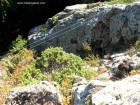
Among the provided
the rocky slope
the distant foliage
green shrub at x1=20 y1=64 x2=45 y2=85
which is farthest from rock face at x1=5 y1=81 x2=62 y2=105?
green shrub at x1=20 y1=64 x2=45 y2=85

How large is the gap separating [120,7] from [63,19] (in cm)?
462

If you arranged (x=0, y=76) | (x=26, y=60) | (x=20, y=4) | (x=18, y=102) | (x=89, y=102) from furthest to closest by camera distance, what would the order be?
(x=20, y=4), (x=26, y=60), (x=0, y=76), (x=18, y=102), (x=89, y=102)

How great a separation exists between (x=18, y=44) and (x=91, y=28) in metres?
6.40

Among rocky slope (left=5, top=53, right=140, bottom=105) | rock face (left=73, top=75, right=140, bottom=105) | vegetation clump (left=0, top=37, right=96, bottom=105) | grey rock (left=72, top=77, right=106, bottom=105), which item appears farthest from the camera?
vegetation clump (left=0, top=37, right=96, bottom=105)

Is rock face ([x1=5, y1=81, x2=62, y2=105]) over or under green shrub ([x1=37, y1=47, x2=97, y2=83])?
over

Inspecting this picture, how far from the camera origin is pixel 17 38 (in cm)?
3059

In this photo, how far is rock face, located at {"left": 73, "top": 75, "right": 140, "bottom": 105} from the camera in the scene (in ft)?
32.4

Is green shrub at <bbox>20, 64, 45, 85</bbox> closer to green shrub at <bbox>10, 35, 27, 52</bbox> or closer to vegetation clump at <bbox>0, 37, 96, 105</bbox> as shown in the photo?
vegetation clump at <bbox>0, 37, 96, 105</bbox>

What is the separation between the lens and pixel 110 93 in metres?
10.5

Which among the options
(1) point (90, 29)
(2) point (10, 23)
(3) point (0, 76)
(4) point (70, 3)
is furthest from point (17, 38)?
(3) point (0, 76)

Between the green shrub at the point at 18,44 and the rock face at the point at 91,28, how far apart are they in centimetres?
79

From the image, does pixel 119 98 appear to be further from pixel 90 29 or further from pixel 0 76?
pixel 90 29

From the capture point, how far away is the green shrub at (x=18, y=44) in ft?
94.7

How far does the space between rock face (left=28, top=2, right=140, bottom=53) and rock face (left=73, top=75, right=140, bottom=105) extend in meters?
11.8
